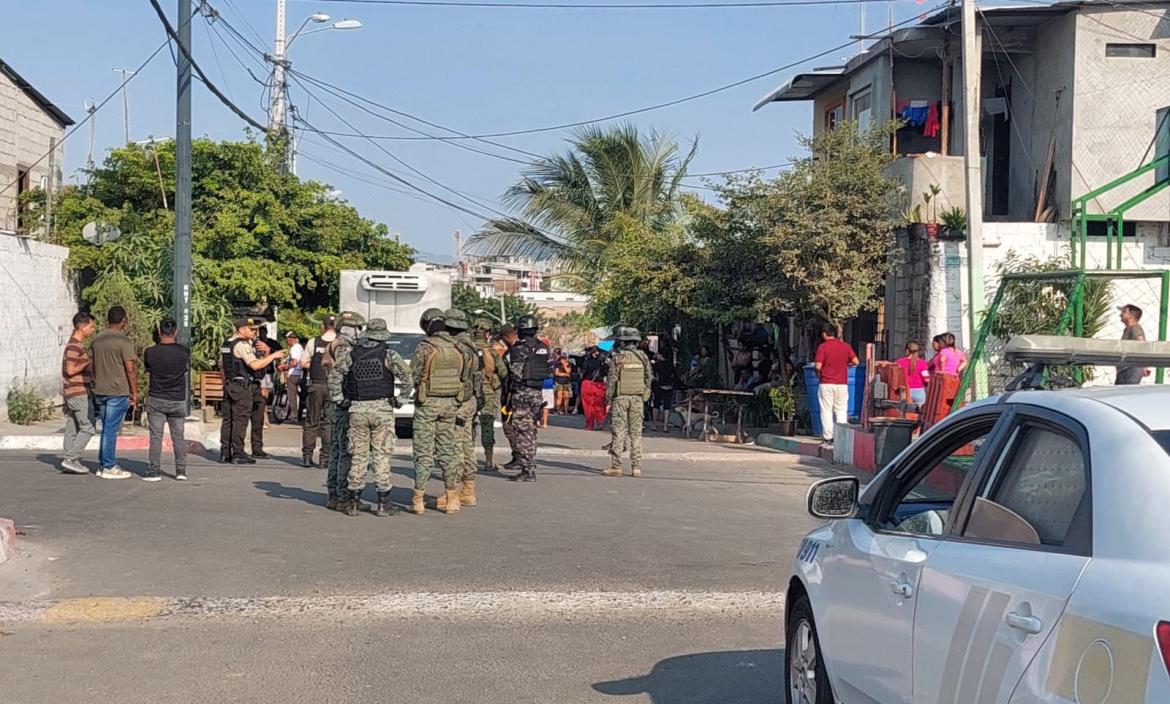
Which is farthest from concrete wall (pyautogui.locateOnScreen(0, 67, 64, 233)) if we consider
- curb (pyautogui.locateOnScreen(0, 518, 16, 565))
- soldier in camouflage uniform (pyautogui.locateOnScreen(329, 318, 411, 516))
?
curb (pyautogui.locateOnScreen(0, 518, 16, 565))

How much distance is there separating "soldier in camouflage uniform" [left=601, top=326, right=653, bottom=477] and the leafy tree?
10.2m

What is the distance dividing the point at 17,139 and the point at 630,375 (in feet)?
51.9

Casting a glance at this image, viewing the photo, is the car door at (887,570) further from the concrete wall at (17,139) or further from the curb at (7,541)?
the concrete wall at (17,139)

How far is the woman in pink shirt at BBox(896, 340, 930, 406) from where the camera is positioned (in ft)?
55.3

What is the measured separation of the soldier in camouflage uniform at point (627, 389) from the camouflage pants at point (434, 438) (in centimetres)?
328

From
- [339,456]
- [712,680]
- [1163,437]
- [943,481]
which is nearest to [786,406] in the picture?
[339,456]

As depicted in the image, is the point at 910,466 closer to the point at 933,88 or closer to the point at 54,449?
the point at 54,449

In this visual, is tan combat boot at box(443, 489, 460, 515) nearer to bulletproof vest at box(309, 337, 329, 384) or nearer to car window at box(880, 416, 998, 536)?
bulletproof vest at box(309, 337, 329, 384)

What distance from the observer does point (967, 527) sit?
3.88 meters

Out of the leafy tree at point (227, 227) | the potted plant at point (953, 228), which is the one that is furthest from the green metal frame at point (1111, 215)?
the leafy tree at point (227, 227)

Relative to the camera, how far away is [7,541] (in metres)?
9.28

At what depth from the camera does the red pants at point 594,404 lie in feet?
78.5

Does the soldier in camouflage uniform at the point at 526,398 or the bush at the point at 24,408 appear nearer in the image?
the soldier in camouflage uniform at the point at 526,398

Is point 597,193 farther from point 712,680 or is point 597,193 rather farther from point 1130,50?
point 712,680
